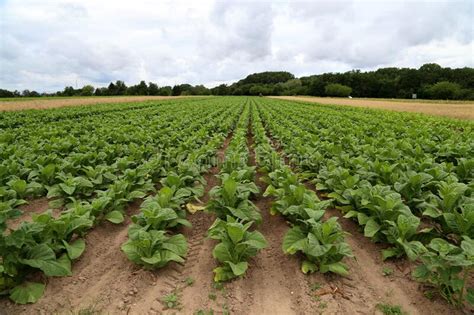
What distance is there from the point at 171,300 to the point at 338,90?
9216cm

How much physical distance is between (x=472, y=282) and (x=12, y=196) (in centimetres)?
629

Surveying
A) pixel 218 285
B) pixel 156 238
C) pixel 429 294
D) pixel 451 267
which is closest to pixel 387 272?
pixel 429 294

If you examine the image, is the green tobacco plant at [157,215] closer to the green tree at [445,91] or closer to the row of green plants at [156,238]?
the row of green plants at [156,238]

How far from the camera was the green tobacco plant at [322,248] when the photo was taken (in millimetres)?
3252

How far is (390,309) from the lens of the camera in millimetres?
2885

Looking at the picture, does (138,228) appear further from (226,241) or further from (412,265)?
(412,265)

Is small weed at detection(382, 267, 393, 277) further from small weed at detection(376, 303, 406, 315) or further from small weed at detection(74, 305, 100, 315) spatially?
small weed at detection(74, 305, 100, 315)

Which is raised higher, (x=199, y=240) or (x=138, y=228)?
(x=138, y=228)

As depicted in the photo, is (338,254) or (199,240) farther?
(199,240)

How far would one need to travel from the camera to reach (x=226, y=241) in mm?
3482

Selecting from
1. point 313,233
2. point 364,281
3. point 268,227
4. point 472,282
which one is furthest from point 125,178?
point 472,282

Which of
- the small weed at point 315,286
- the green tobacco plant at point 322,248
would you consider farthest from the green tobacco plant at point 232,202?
the small weed at point 315,286

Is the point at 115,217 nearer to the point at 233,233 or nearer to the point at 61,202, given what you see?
the point at 61,202

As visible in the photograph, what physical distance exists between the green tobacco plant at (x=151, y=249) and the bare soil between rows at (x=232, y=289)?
0.46ft
